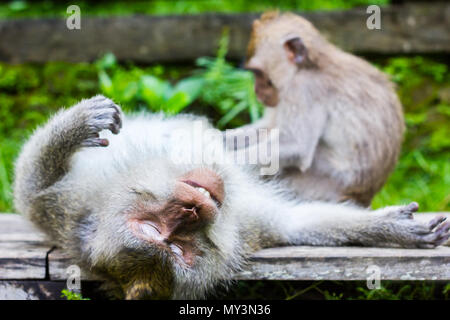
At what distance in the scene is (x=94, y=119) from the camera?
321 cm

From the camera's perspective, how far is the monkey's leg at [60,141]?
10.6ft

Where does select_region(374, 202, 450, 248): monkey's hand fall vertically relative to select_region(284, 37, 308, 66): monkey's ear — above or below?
below

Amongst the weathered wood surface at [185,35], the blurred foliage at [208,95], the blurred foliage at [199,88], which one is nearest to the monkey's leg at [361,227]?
the blurred foliage at [208,95]

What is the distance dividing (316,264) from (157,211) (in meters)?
0.94

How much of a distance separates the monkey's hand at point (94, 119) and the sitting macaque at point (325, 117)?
1192mm

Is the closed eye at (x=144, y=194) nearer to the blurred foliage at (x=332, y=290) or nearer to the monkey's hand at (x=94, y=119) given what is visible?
the monkey's hand at (x=94, y=119)

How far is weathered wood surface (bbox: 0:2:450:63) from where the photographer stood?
6012 millimetres

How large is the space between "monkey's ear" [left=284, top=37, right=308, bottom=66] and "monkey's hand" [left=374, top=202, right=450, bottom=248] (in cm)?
152

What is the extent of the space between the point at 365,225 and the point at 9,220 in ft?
8.35

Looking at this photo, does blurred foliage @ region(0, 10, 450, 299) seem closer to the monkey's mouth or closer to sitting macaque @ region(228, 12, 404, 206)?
sitting macaque @ region(228, 12, 404, 206)

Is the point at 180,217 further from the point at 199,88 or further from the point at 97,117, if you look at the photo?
the point at 199,88

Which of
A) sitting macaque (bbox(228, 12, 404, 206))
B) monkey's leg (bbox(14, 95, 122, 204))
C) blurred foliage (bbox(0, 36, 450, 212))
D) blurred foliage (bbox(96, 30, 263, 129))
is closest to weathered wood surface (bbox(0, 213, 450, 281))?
monkey's leg (bbox(14, 95, 122, 204))

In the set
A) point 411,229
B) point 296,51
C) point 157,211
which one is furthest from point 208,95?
point 157,211
